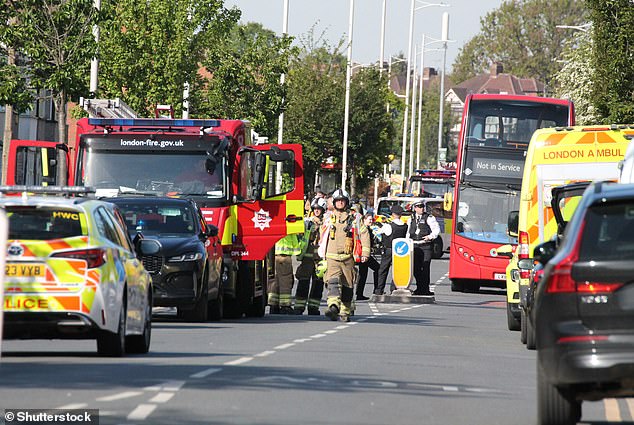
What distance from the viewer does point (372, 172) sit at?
86438 millimetres

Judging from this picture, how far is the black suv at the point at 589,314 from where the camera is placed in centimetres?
1003

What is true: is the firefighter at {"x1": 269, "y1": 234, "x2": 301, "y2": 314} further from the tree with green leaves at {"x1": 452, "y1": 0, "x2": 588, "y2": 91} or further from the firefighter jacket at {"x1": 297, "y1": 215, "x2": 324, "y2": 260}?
the tree with green leaves at {"x1": 452, "y1": 0, "x2": 588, "y2": 91}

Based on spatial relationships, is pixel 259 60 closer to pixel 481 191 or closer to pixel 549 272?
pixel 481 191

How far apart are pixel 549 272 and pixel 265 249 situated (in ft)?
48.3

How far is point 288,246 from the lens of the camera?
27.1 metres

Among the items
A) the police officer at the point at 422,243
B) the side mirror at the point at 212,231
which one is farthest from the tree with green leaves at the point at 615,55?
the side mirror at the point at 212,231

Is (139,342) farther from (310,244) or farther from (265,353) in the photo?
(310,244)

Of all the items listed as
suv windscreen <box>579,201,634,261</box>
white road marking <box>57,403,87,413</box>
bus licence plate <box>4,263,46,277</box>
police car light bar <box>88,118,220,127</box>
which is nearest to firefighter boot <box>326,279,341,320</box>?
police car light bar <box>88,118,220,127</box>

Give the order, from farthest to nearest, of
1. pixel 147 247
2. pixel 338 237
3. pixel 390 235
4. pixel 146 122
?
pixel 390 235 < pixel 146 122 < pixel 338 237 < pixel 147 247

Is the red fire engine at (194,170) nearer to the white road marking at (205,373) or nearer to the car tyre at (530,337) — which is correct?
the car tyre at (530,337)

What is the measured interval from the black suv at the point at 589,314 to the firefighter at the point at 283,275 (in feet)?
53.4

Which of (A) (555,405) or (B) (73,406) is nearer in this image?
(A) (555,405)

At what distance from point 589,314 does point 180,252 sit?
1276cm

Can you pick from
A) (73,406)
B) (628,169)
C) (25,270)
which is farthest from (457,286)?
(73,406)
